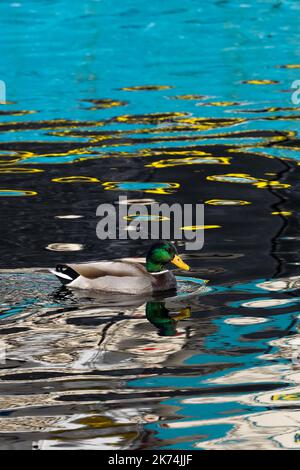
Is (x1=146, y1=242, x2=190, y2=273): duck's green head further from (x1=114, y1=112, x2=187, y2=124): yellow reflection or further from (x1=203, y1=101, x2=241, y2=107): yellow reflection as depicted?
(x1=203, y1=101, x2=241, y2=107): yellow reflection

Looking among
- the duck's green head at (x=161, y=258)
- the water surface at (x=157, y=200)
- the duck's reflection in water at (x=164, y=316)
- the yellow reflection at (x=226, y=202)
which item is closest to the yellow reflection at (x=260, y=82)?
the water surface at (x=157, y=200)

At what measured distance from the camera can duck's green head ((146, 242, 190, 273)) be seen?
949 cm

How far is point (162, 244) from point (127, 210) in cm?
230

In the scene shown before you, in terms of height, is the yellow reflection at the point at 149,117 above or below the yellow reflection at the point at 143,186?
above

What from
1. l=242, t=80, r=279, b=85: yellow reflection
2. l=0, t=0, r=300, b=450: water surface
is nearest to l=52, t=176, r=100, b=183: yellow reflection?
l=0, t=0, r=300, b=450: water surface

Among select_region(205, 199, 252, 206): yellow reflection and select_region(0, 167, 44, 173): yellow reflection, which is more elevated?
select_region(0, 167, 44, 173): yellow reflection

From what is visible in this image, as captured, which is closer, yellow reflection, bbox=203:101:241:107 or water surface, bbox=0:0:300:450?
water surface, bbox=0:0:300:450

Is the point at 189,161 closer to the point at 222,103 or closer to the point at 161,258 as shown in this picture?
the point at 222,103

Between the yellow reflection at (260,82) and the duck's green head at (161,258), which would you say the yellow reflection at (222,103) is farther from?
the duck's green head at (161,258)

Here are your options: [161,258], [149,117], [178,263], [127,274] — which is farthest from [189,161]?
[127,274]

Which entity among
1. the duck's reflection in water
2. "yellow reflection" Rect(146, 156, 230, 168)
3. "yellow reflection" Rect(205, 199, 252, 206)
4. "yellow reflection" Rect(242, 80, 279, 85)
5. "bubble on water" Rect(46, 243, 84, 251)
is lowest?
the duck's reflection in water

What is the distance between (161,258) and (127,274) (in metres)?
0.29

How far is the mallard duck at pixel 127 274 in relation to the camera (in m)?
9.27

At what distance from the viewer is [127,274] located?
9406mm
